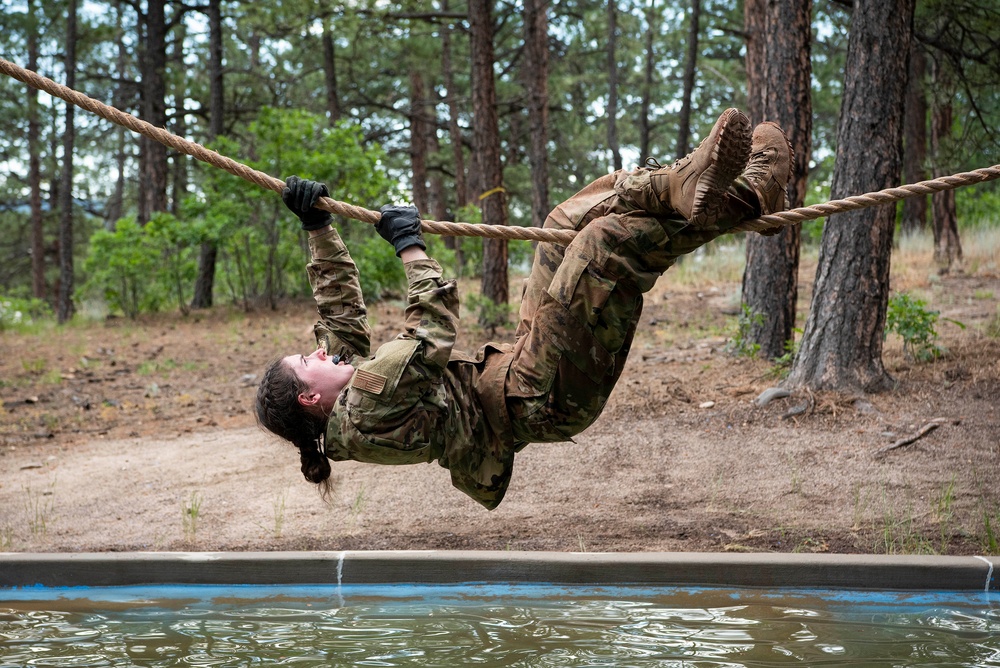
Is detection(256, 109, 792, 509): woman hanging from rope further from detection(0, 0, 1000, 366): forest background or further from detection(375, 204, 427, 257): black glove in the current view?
detection(0, 0, 1000, 366): forest background

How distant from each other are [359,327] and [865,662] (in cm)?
248

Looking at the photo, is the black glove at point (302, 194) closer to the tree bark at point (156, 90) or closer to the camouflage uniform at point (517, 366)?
the camouflage uniform at point (517, 366)

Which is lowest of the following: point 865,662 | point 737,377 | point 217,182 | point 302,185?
point 865,662

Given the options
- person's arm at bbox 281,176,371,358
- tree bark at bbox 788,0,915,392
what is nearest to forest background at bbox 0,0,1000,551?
tree bark at bbox 788,0,915,392

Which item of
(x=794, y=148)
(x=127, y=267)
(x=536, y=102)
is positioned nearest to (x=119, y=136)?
(x=127, y=267)

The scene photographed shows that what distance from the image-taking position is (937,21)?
324 inches

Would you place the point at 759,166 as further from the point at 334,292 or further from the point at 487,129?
the point at 487,129

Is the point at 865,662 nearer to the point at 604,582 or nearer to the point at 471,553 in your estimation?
the point at 604,582

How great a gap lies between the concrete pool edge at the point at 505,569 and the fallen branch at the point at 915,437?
1.64m

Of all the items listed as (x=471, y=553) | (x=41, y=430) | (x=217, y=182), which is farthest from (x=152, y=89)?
(x=471, y=553)

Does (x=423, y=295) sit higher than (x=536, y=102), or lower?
lower

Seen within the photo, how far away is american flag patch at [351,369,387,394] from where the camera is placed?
3148mm

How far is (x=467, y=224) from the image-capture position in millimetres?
3623

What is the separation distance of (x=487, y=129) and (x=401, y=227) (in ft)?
25.7
